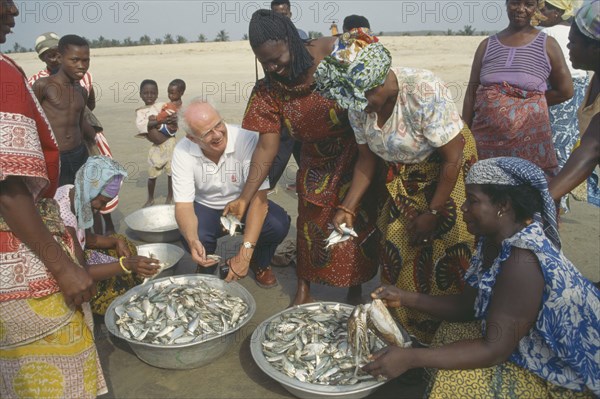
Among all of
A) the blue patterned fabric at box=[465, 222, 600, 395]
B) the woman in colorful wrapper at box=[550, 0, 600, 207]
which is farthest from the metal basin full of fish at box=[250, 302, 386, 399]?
the woman in colorful wrapper at box=[550, 0, 600, 207]

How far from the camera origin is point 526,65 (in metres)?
3.94

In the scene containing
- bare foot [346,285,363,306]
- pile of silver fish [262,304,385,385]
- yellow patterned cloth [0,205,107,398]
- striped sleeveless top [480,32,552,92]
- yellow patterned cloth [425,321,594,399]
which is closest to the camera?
yellow patterned cloth [0,205,107,398]

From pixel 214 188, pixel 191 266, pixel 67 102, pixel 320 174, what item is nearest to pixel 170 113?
pixel 67 102

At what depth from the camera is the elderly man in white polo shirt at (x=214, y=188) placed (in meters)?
3.81

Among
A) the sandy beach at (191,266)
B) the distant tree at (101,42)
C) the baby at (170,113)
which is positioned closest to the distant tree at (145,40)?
the distant tree at (101,42)

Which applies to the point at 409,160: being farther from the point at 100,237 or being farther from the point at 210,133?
the point at 100,237

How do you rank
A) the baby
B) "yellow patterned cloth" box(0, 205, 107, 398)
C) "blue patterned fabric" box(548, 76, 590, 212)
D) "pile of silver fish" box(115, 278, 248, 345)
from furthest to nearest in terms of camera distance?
1. the baby
2. "blue patterned fabric" box(548, 76, 590, 212)
3. "pile of silver fish" box(115, 278, 248, 345)
4. "yellow patterned cloth" box(0, 205, 107, 398)

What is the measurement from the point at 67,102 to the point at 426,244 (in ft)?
12.2

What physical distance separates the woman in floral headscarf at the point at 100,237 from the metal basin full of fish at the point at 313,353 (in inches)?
34.4

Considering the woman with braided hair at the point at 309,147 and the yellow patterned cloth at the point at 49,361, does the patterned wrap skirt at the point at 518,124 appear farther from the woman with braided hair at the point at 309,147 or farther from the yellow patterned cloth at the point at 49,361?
the yellow patterned cloth at the point at 49,361

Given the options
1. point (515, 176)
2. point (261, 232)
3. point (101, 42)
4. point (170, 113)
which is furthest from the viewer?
point (101, 42)

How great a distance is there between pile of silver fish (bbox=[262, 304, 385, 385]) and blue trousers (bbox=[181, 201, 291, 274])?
101 centimetres

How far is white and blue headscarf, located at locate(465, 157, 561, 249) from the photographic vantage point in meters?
2.39

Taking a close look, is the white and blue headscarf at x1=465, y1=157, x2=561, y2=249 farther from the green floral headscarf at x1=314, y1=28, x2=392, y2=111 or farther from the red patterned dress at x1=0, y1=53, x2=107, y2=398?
the red patterned dress at x1=0, y1=53, x2=107, y2=398
